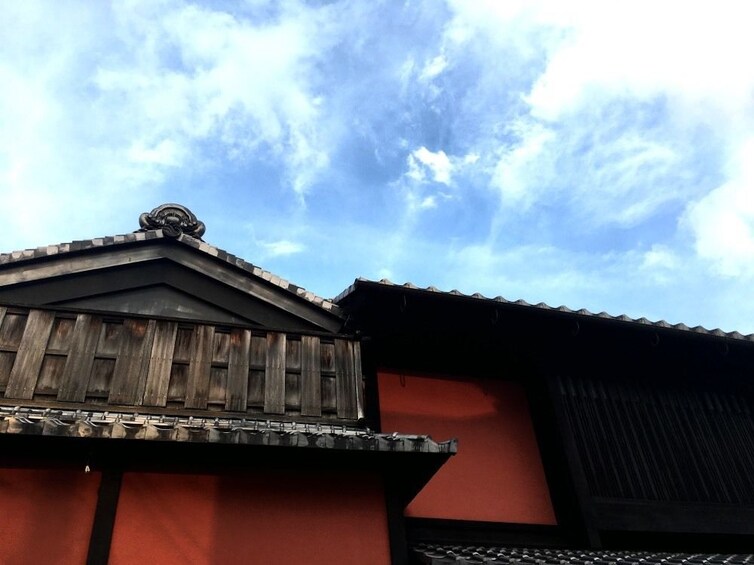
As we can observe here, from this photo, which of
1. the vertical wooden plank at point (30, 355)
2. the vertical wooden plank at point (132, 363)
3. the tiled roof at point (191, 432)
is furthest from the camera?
the vertical wooden plank at point (132, 363)

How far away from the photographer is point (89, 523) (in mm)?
6199

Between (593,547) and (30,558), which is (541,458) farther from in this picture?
(30,558)

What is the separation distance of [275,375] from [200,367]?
3.22 ft

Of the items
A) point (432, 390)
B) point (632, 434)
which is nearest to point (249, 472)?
point (432, 390)

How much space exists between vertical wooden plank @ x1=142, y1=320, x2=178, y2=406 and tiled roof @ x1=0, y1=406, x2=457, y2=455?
0.44 metres

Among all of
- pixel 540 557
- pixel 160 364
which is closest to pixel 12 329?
pixel 160 364

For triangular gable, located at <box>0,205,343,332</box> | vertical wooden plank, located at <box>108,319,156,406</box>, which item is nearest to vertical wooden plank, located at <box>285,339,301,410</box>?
triangular gable, located at <box>0,205,343,332</box>

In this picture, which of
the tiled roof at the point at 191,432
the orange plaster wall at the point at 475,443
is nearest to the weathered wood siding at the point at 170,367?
the tiled roof at the point at 191,432

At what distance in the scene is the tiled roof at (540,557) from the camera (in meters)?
6.39

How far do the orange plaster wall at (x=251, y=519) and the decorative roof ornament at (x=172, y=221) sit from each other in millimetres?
3966

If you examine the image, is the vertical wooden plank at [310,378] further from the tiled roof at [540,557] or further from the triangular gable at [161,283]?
the tiled roof at [540,557]

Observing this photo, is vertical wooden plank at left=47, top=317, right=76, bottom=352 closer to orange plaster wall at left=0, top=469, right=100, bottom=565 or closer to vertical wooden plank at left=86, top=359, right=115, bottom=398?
vertical wooden plank at left=86, top=359, right=115, bottom=398

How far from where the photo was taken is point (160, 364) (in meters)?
7.88

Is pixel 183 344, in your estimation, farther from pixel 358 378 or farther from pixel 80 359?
pixel 358 378
